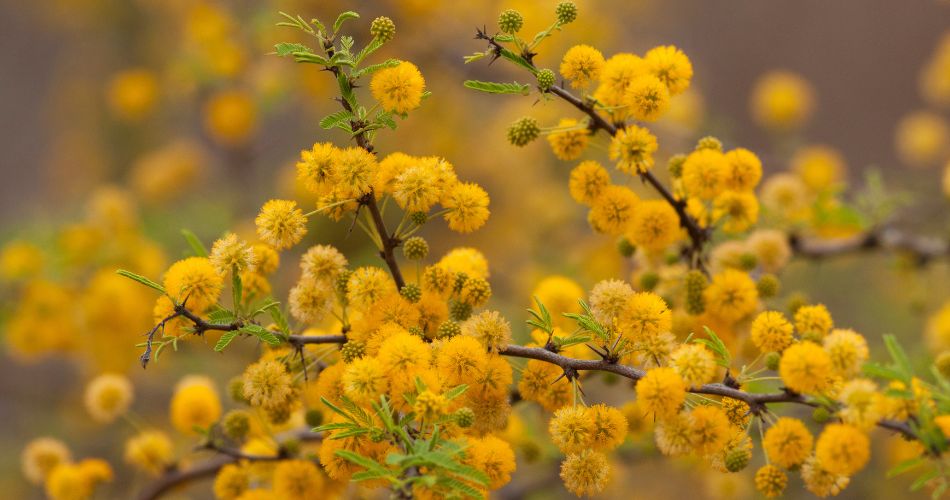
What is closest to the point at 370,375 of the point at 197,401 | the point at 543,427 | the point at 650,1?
the point at 197,401

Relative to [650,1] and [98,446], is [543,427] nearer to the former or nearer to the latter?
[98,446]

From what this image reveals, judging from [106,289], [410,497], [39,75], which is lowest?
[410,497]

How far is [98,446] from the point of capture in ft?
13.4

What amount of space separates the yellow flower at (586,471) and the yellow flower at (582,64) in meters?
0.62

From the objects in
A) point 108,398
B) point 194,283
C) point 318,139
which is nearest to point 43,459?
point 108,398

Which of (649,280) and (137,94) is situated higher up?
(137,94)

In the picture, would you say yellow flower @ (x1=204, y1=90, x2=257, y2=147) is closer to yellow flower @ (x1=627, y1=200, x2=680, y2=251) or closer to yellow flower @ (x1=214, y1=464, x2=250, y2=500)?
yellow flower @ (x1=214, y1=464, x2=250, y2=500)

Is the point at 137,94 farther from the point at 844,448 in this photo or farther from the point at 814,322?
the point at 844,448

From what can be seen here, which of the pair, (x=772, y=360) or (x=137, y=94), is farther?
(x=137, y=94)

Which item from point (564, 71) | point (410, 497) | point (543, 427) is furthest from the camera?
point (543, 427)

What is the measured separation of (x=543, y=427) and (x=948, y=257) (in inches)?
48.9

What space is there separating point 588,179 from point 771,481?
587 mm

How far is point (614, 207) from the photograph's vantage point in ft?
4.64

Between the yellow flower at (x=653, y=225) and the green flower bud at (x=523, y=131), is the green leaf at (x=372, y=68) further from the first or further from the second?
the yellow flower at (x=653, y=225)
